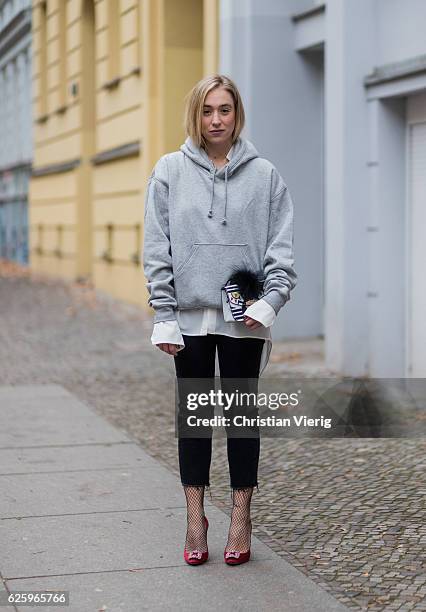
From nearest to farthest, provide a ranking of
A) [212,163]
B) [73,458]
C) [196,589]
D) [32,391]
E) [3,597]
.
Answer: [3,597] < [196,589] < [212,163] < [73,458] < [32,391]

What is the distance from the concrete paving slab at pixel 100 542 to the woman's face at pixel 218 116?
1.69 metres

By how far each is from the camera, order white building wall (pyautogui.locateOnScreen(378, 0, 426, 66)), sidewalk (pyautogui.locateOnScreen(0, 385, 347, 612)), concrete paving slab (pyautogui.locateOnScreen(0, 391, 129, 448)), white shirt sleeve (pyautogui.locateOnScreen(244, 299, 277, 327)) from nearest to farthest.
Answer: sidewalk (pyautogui.locateOnScreen(0, 385, 347, 612))
white shirt sleeve (pyautogui.locateOnScreen(244, 299, 277, 327))
concrete paving slab (pyautogui.locateOnScreen(0, 391, 129, 448))
white building wall (pyautogui.locateOnScreen(378, 0, 426, 66))

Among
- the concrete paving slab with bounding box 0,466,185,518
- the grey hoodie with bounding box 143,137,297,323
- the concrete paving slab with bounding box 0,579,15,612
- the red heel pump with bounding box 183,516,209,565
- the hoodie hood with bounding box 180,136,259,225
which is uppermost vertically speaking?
the hoodie hood with bounding box 180,136,259,225

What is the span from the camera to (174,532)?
5.30m

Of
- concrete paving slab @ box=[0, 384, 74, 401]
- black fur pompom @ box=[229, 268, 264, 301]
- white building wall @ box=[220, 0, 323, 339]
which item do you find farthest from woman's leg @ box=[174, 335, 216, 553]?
white building wall @ box=[220, 0, 323, 339]

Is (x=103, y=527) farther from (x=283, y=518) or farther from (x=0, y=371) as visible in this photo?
(x=0, y=371)

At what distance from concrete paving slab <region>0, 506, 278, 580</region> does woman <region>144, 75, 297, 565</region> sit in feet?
0.80

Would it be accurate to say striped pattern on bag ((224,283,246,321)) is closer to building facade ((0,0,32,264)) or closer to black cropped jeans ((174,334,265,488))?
black cropped jeans ((174,334,265,488))

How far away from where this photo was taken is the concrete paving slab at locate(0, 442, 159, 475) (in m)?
6.71

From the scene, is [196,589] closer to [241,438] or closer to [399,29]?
[241,438]

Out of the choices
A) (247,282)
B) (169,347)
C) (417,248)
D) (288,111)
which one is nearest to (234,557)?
(169,347)

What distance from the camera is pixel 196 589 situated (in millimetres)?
4484

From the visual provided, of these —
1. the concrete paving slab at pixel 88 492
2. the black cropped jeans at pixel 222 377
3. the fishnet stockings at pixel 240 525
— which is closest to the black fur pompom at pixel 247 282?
the black cropped jeans at pixel 222 377

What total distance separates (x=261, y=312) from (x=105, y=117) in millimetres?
14223
